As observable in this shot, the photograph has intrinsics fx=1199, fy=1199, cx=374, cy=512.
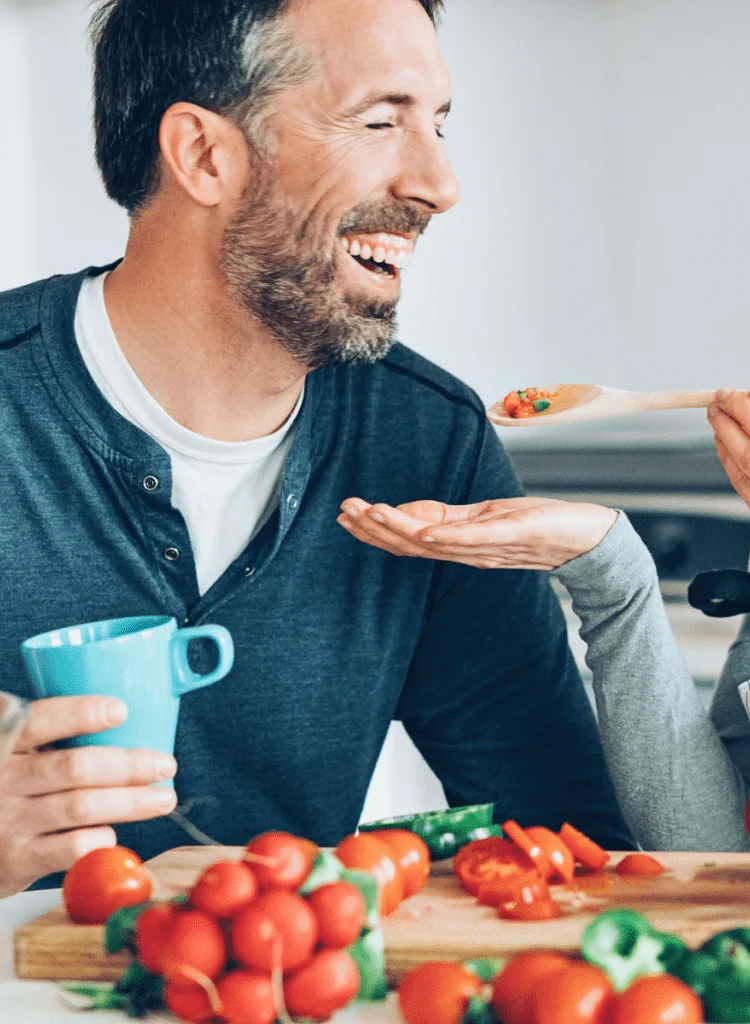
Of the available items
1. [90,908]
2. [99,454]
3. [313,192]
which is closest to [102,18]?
[313,192]

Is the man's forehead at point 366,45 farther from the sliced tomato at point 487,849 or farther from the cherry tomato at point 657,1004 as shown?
the cherry tomato at point 657,1004

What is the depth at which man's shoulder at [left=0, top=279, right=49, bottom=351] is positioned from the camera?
1.27m

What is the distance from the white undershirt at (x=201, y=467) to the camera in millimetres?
1265

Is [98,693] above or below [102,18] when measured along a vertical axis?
below

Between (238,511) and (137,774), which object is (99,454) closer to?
(238,511)

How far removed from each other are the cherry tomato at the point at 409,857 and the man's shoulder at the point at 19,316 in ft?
2.29

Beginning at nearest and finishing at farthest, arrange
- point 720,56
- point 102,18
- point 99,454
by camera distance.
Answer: point 99,454 < point 102,18 < point 720,56

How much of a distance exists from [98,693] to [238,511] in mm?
483

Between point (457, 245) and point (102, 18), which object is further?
point (457, 245)

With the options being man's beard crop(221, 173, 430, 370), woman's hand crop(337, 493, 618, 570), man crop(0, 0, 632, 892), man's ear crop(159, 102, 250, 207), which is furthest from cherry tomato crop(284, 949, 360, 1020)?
man's ear crop(159, 102, 250, 207)

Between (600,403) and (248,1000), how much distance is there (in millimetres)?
680

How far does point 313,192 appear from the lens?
1242 millimetres

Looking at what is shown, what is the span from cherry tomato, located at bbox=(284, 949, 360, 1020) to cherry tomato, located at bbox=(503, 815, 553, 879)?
196mm

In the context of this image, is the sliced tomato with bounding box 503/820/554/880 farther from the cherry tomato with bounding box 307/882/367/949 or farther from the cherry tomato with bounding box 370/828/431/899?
the cherry tomato with bounding box 307/882/367/949
